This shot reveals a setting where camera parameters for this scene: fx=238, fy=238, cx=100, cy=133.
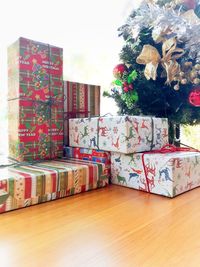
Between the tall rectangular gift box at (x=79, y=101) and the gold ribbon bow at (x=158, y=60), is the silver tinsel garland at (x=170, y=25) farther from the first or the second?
the tall rectangular gift box at (x=79, y=101)

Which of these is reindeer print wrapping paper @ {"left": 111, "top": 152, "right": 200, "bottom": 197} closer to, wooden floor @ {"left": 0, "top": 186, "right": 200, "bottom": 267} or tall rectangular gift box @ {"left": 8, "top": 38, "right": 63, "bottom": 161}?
wooden floor @ {"left": 0, "top": 186, "right": 200, "bottom": 267}

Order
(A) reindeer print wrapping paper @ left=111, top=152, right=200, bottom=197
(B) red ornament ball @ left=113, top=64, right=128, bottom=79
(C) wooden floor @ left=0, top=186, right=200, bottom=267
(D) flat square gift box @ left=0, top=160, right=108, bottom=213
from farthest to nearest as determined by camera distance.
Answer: (B) red ornament ball @ left=113, top=64, right=128, bottom=79
(A) reindeer print wrapping paper @ left=111, top=152, right=200, bottom=197
(D) flat square gift box @ left=0, top=160, right=108, bottom=213
(C) wooden floor @ left=0, top=186, right=200, bottom=267

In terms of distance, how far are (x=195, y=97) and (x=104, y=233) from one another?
1.98ft

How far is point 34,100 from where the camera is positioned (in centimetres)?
82

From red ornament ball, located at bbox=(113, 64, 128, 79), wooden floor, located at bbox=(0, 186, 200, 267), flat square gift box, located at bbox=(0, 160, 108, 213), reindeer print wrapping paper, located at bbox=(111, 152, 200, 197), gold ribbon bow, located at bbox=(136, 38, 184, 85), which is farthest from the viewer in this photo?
red ornament ball, located at bbox=(113, 64, 128, 79)

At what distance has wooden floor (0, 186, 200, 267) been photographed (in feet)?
1.14

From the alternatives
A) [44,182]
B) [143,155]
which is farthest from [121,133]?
[44,182]

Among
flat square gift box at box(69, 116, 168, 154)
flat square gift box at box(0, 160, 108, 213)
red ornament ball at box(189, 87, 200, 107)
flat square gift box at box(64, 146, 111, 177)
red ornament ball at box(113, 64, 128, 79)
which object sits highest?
red ornament ball at box(113, 64, 128, 79)

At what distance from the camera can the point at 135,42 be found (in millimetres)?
893

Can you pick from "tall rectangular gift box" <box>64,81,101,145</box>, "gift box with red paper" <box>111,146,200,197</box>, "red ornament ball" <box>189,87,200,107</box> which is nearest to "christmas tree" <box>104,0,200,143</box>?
"red ornament ball" <box>189,87,200,107</box>

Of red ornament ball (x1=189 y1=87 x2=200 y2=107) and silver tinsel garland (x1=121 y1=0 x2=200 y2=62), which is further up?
silver tinsel garland (x1=121 y1=0 x2=200 y2=62)

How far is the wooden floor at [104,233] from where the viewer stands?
0.35m

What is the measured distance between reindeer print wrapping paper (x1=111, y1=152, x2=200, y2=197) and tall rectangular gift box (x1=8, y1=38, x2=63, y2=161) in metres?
0.26

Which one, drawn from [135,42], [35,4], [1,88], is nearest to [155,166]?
[135,42]
